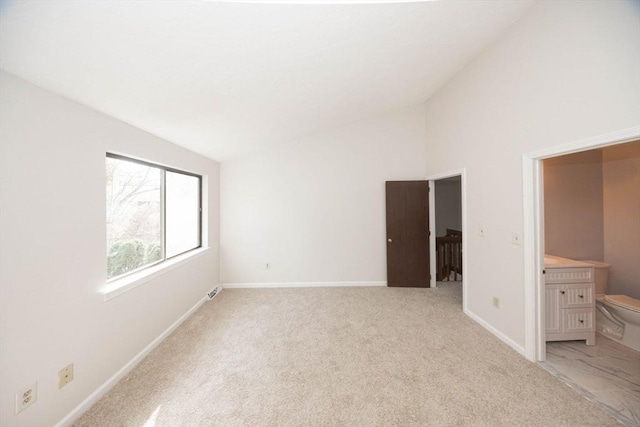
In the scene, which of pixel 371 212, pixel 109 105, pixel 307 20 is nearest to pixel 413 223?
pixel 371 212

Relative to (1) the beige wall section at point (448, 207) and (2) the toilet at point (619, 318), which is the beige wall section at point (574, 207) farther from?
(1) the beige wall section at point (448, 207)

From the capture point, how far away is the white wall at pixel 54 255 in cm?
121

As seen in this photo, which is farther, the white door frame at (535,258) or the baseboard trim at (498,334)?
the baseboard trim at (498,334)

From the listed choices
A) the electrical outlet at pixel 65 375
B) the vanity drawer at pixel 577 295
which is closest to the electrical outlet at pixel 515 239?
the vanity drawer at pixel 577 295

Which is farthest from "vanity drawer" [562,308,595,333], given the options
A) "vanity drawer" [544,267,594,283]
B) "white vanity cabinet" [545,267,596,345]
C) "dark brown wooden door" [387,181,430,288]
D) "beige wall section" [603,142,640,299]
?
"dark brown wooden door" [387,181,430,288]

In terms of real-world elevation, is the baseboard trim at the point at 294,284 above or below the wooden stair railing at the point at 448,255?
below

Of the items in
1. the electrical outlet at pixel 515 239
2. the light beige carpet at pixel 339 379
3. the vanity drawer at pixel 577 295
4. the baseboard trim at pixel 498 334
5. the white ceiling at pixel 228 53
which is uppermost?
the white ceiling at pixel 228 53

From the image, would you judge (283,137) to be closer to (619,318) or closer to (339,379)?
(339,379)

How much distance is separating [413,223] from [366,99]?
7.09 ft

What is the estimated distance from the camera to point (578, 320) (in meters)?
2.24

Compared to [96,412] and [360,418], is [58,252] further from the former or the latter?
[360,418]

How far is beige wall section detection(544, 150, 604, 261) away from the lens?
289 cm

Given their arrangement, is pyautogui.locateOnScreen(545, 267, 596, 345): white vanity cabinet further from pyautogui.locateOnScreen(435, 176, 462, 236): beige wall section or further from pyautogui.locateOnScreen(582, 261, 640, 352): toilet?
pyautogui.locateOnScreen(435, 176, 462, 236): beige wall section

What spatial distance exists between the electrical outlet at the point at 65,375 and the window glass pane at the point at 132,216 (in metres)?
0.70
